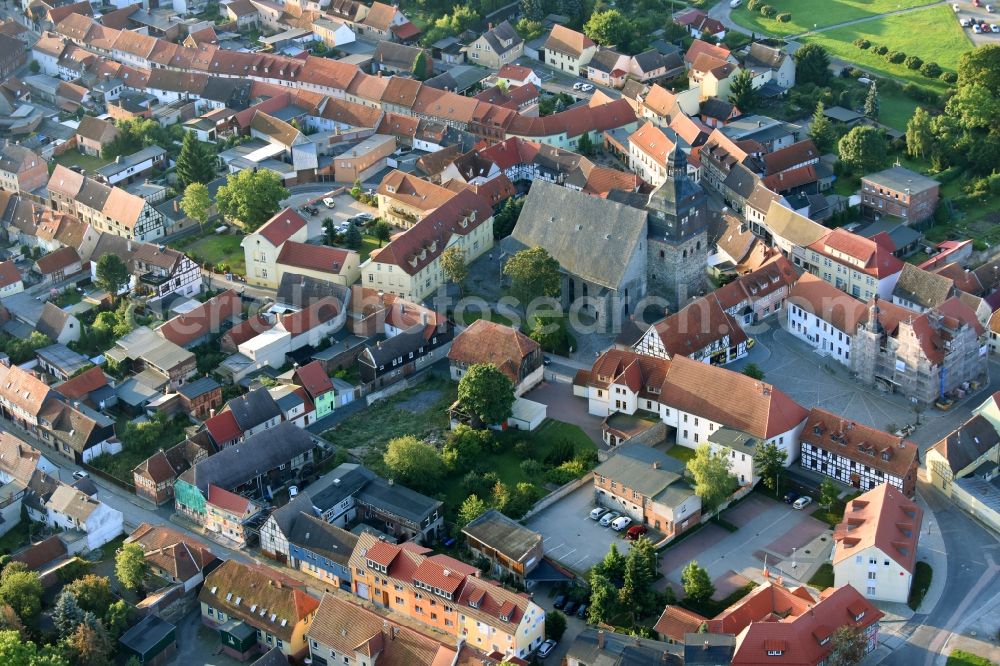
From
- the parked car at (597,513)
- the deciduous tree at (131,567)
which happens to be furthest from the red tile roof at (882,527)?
the deciduous tree at (131,567)

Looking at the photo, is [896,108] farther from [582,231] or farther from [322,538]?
[322,538]

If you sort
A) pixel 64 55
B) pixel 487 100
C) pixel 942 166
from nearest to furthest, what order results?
pixel 942 166 < pixel 487 100 < pixel 64 55

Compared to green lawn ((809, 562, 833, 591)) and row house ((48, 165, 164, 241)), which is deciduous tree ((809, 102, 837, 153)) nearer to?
green lawn ((809, 562, 833, 591))

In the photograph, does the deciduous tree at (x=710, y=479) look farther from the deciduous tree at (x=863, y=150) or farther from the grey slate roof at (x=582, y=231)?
the deciduous tree at (x=863, y=150)

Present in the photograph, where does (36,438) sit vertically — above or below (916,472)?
below

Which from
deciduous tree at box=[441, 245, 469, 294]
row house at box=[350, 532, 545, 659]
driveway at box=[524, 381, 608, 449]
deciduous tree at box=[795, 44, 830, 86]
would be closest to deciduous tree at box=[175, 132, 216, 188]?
deciduous tree at box=[441, 245, 469, 294]

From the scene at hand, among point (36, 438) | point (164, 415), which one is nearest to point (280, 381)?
point (164, 415)

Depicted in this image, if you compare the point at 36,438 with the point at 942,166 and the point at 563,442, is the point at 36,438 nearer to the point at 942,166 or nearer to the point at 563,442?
the point at 563,442
